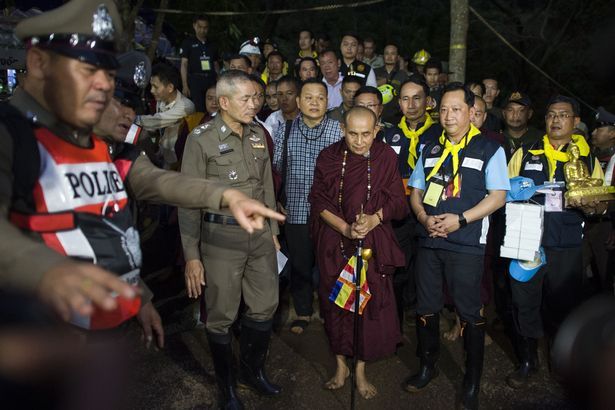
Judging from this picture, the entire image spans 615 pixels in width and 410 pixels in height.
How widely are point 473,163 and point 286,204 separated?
1.77 meters

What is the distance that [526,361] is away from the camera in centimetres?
418

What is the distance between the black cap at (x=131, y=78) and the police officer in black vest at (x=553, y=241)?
319 centimetres

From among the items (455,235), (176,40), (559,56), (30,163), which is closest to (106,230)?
(30,163)

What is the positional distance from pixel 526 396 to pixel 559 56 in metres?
15.0

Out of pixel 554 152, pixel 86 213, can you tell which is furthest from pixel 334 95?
pixel 86 213

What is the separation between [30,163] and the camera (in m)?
1.70

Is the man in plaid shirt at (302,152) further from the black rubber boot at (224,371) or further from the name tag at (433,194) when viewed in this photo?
the black rubber boot at (224,371)

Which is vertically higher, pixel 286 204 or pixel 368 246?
pixel 286 204

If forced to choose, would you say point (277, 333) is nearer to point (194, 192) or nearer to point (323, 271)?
point (323, 271)

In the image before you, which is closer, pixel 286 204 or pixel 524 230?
pixel 524 230

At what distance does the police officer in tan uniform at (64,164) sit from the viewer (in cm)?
147

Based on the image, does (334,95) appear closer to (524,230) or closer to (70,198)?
(524,230)

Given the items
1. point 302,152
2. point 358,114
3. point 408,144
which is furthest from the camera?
point 408,144

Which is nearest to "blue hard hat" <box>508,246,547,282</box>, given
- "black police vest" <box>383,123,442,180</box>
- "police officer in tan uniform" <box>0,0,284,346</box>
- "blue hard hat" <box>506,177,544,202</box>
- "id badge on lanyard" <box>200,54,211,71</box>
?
"blue hard hat" <box>506,177,544,202</box>
